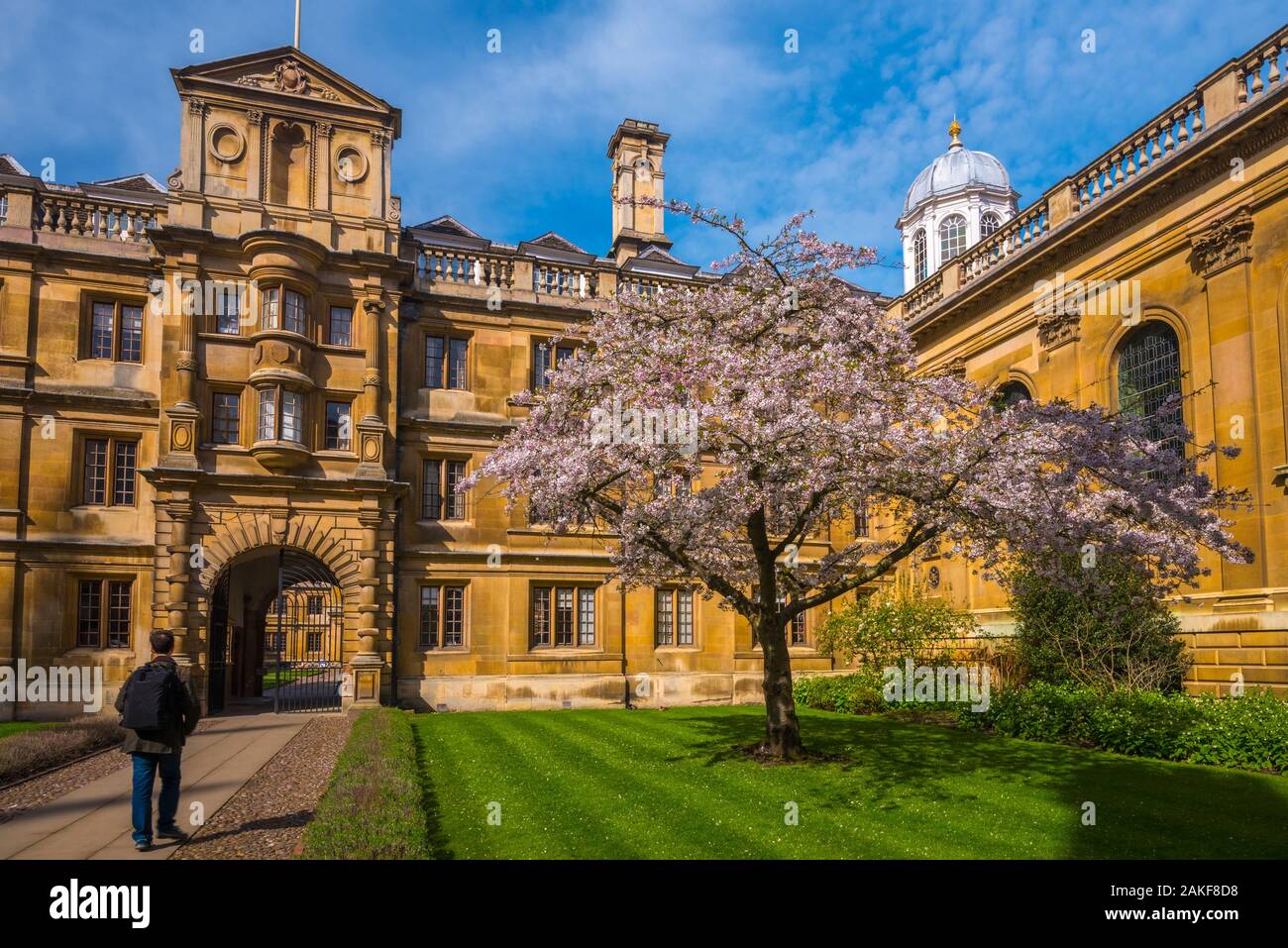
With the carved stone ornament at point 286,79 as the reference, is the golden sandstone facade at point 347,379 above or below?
below

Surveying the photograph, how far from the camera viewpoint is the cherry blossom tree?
13898 millimetres

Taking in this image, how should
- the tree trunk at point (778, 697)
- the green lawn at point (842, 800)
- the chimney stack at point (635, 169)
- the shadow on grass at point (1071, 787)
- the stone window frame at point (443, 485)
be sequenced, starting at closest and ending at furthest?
the green lawn at point (842, 800) → the shadow on grass at point (1071, 787) → the tree trunk at point (778, 697) → the stone window frame at point (443, 485) → the chimney stack at point (635, 169)

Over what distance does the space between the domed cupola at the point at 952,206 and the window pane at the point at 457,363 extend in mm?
26041

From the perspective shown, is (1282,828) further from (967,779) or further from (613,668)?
(613,668)

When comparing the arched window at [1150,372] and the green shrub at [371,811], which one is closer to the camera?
the green shrub at [371,811]

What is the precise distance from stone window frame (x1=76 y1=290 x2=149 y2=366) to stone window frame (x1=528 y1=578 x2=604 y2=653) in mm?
13112

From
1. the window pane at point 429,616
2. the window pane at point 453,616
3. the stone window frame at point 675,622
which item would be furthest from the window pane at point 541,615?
the stone window frame at point 675,622

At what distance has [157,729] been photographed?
31.5ft

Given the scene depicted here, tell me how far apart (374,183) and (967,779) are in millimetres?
23212

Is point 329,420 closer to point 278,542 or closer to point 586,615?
point 278,542

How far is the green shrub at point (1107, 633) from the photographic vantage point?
2000 centimetres

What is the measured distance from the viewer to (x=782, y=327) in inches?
629

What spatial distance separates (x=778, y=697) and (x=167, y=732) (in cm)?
948

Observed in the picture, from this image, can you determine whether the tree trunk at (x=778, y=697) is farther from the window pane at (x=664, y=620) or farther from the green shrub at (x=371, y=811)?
the window pane at (x=664, y=620)
